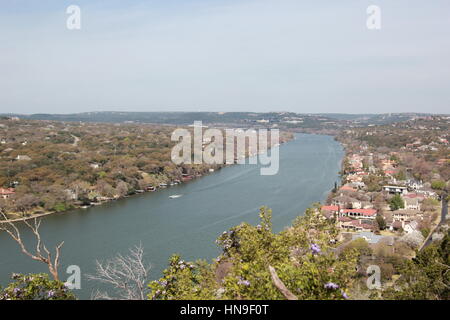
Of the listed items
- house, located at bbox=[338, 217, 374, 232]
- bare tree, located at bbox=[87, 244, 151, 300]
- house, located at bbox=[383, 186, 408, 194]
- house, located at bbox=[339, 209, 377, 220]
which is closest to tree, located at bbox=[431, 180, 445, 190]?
house, located at bbox=[383, 186, 408, 194]

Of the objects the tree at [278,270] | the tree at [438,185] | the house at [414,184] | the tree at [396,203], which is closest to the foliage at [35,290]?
the tree at [278,270]

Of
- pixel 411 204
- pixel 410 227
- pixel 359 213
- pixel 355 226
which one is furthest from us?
pixel 411 204

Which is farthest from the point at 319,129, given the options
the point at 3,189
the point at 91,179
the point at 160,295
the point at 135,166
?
the point at 160,295

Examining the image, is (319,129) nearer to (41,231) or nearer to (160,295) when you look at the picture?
(41,231)

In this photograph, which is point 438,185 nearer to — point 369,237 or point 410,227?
point 410,227

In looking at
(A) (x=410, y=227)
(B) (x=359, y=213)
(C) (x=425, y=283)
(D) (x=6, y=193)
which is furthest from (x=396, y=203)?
(D) (x=6, y=193)
